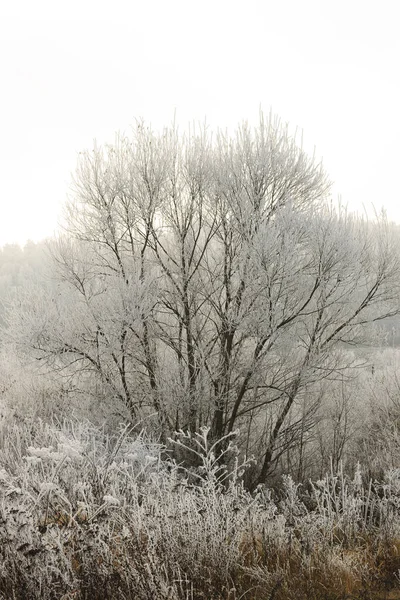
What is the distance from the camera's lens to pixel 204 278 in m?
10.1

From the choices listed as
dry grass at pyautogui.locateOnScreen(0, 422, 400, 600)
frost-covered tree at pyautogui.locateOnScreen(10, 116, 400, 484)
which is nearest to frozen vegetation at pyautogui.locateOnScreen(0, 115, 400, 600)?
frost-covered tree at pyautogui.locateOnScreen(10, 116, 400, 484)

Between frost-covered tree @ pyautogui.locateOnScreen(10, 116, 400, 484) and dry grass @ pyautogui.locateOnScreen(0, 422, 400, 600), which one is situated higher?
frost-covered tree @ pyautogui.locateOnScreen(10, 116, 400, 484)

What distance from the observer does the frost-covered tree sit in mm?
8383

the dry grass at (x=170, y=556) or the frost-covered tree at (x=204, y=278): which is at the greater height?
the frost-covered tree at (x=204, y=278)

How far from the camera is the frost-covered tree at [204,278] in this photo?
838cm

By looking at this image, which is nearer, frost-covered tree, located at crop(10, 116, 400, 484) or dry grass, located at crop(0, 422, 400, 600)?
dry grass, located at crop(0, 422, 400, 600)

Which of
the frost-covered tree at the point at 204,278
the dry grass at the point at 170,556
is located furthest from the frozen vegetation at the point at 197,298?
the dry grass at the point at 170,556

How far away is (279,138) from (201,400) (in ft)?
16.8

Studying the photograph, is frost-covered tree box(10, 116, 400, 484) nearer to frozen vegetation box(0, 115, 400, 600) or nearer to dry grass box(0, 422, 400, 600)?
frozen vegetation box(0, 115, 400, 600)

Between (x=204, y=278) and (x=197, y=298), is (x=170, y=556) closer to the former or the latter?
(x=197, y=298)

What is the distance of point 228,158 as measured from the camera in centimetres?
905

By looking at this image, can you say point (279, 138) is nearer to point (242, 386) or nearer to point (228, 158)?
point (228, 158)

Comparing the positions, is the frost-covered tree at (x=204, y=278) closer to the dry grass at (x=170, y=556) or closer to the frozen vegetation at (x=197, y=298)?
the frozen vegetation at (x=197, y=298)

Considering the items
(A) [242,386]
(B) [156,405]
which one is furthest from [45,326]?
(A) [242,386]
